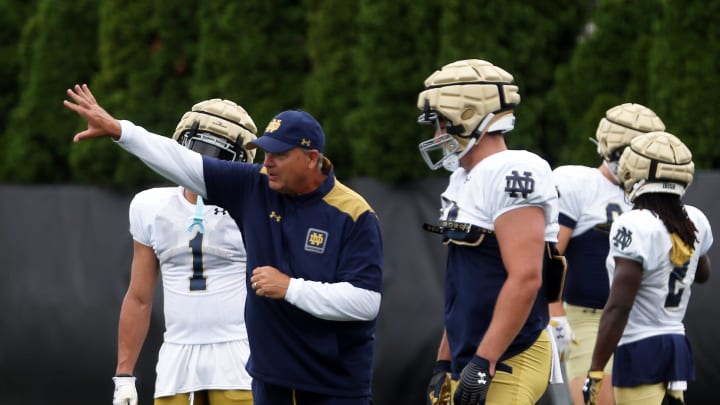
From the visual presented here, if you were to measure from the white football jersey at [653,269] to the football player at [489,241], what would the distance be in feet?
3.09

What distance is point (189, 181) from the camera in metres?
4.77

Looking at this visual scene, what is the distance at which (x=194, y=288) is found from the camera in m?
5.73

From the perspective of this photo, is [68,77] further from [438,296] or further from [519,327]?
[519,327]

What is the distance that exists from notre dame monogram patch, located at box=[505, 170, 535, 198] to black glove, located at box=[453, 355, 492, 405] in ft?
1.91

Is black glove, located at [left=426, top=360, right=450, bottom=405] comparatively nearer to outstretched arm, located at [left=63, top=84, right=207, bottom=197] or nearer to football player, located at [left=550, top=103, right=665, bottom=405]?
outstretched arm, located at [left=63, top=84, right=207, bottom=197]

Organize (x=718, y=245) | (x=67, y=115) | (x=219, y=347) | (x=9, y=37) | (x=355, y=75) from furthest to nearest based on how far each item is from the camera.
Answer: (x=9, y=37), (x=67, y=115), (x=355, y=75), (x=718, y=245), (x=219, y=347)

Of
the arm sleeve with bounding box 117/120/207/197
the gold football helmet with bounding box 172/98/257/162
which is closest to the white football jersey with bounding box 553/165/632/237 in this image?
the gold football helmet with bounding box 172/98/257/162

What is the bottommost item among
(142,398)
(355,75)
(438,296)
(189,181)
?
(142,398)

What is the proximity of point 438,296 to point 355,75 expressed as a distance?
6.02ft

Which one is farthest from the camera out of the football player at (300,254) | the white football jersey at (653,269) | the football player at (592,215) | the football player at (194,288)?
the football player at (592,215)

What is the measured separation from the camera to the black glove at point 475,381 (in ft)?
14.5

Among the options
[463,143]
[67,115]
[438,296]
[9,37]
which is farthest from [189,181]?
[9,37]

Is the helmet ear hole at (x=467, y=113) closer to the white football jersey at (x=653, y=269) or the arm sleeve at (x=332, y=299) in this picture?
the arm sleeve at (x=332, y=299)

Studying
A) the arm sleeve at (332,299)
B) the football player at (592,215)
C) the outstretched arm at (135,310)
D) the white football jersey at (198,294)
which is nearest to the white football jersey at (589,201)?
the football player at (592,215)
